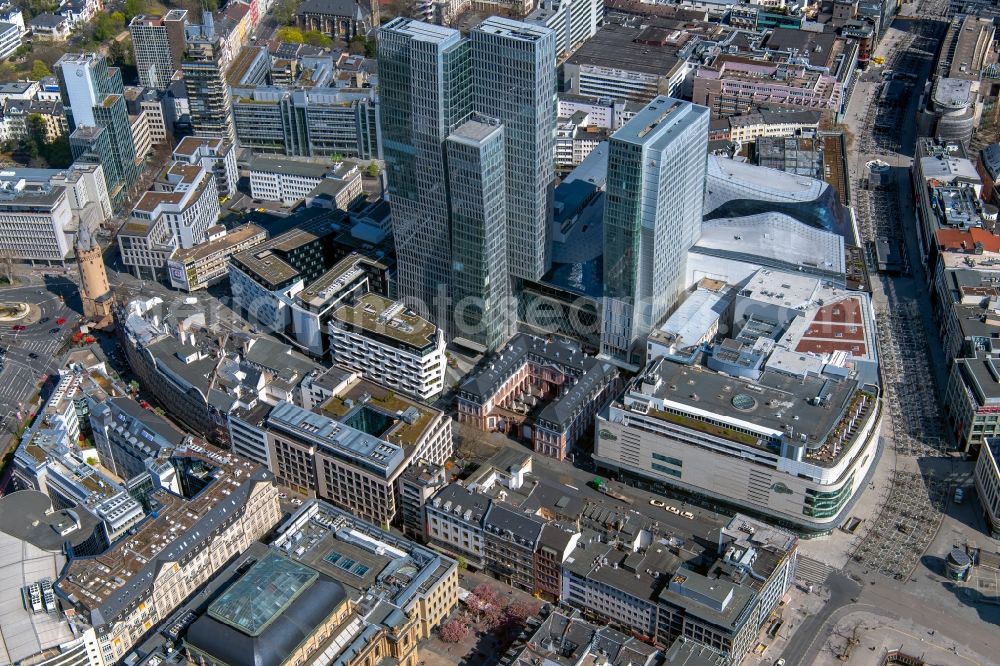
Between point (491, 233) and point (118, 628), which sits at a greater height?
point (491, 233)

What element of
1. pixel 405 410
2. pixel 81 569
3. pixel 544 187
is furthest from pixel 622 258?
pixel 81 569

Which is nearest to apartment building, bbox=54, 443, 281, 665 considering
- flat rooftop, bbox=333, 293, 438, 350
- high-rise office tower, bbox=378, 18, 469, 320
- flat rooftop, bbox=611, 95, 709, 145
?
flat rooftop, bbox=333, 293, 438, 350

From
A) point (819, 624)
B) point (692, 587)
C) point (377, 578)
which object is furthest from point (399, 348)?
point (819, 624)

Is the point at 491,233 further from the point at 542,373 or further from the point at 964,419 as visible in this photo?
the point at 964,419

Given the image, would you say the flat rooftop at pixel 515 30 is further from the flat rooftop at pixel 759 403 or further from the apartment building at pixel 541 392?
the flat rooftop at pixel 759 403

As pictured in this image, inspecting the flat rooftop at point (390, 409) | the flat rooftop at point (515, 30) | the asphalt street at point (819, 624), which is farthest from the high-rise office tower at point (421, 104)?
the asphalt street at point (819, 624)

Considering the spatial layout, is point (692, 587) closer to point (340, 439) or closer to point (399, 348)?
point (340, 439)
